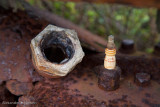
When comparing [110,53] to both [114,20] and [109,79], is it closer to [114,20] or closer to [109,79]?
[109,79]

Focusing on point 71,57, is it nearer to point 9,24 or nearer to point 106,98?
point 106,98

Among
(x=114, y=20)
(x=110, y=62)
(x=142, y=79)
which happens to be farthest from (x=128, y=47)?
(x=114, y=20)

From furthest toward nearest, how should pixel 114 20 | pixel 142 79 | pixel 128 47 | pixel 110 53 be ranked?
pixel 114 20 < pixel 128 47 < pixel 142 79 < pixel 110 53

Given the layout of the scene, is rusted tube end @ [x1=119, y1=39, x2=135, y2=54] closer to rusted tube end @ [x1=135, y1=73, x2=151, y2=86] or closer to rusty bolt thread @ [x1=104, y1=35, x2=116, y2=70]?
rusted tube end @ [x1=135, y1=73, x2=151, y2=86]

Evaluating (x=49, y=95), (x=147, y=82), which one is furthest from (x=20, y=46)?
(x=147, y=82)

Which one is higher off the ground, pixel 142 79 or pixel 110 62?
pixel 110 62

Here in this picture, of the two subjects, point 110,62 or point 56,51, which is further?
point 56,51
